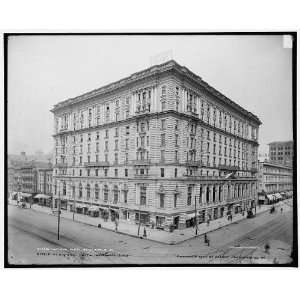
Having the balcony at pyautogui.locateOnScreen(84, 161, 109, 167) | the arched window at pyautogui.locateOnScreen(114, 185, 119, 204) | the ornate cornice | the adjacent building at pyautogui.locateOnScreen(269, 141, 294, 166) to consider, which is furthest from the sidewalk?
the ornate cornice

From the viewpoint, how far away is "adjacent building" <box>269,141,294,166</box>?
19.5 ft

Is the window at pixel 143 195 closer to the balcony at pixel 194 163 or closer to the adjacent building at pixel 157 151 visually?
the adjacent building at pixel 157 151

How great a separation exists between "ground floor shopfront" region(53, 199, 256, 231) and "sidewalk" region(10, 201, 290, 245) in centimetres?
8

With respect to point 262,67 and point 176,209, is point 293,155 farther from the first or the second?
point 176,209

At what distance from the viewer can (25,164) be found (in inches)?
239

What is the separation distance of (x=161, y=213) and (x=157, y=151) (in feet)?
4.41

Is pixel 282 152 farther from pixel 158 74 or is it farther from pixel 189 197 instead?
pixel 158 74

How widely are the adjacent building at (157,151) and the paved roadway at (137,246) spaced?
490mm

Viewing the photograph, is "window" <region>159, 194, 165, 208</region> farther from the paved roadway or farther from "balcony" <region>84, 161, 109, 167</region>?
"balcony" <region>84, 161, 109, 167</region>

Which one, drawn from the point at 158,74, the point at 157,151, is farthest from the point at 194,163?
the point at 158,74

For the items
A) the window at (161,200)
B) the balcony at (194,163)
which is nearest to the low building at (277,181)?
the balcony at (194,163)

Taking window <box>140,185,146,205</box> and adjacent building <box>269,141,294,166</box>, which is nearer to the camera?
adjacent building <box>269,141,294,166</box>

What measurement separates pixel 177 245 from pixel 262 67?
14.1 ft

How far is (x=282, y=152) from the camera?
6.04 meters
